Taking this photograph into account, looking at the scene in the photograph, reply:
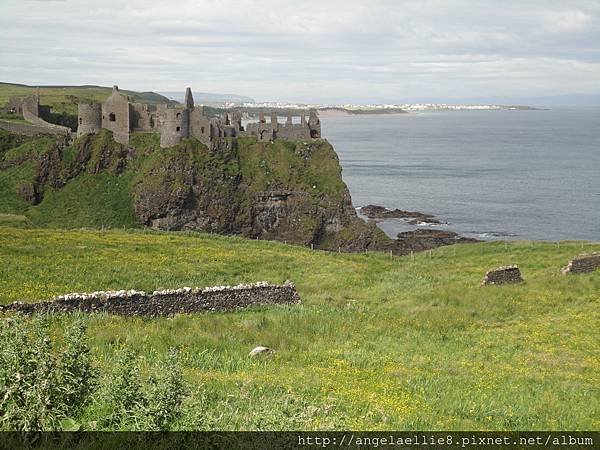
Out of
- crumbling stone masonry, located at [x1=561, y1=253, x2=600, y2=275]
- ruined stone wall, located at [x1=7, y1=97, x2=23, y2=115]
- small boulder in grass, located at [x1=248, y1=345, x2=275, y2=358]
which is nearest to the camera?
small boulder in grass, located at [x1=248, y1=345, x2=275, y2=358]

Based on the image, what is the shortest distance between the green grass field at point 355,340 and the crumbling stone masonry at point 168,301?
745mm

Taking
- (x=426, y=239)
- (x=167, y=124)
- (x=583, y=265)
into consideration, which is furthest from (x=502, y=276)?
(x=167, y=124)

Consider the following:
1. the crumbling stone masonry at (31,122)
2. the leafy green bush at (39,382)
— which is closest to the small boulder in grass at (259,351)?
the leafy green bush at (39,382)

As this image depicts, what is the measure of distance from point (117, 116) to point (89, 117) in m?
3.69

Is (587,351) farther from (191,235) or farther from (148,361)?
(191,235)

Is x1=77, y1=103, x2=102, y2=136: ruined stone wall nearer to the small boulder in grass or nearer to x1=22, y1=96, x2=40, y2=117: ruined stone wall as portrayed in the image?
x1=22, y1=96, x2=40, y2=117: ruined stone wall

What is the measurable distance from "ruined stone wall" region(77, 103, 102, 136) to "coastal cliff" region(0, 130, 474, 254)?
5.37 ft

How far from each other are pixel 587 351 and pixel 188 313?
12.8 metres

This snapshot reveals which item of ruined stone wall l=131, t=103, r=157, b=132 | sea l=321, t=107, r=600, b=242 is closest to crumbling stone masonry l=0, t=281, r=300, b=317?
ruined stone wall l=131, t=103, r=157, b=132

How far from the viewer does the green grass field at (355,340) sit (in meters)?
11.7

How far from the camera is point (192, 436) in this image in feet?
28.4

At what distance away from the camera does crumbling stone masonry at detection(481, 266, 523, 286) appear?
28.1 m

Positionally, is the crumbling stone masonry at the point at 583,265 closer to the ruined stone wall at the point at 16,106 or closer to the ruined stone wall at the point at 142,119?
the ruined stone wall at the point at 142,119

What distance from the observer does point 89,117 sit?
80250 millimetres
